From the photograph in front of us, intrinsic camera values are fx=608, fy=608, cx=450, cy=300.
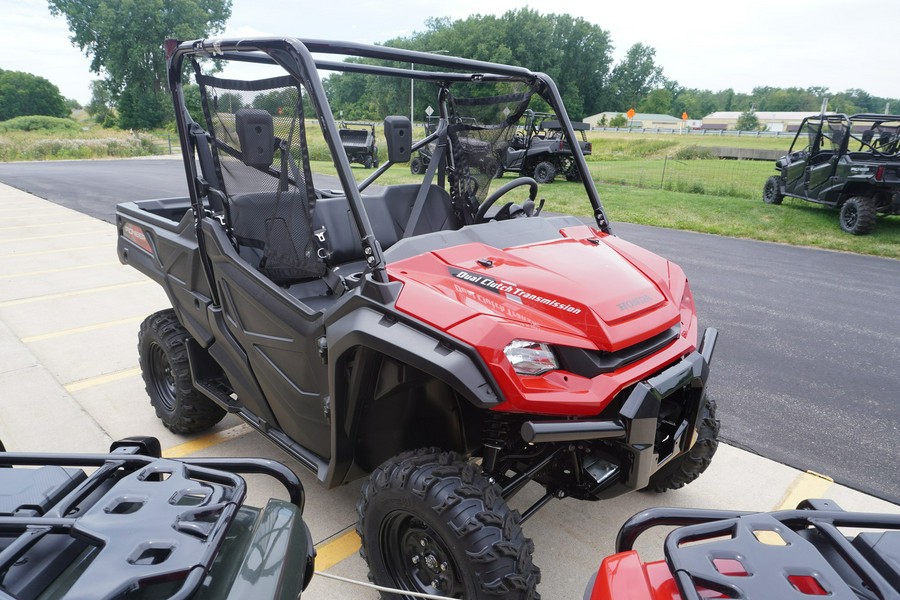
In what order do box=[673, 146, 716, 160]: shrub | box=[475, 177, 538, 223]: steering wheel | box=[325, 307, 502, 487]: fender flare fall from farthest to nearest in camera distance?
box=[673, 146, 716, 160]: shrub
box=[475, 177, 538, 223]: steering wheel
box=[325, 307, 502, 487]: fender flare

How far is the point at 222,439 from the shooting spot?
360 centimetres

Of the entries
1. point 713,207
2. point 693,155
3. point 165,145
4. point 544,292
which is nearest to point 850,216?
point 713,207

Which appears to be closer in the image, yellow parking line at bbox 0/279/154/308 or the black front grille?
the black front grille

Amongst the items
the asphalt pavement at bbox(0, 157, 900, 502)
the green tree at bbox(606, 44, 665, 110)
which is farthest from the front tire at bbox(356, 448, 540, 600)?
the green tree at bbox(606, 44, 665, 110)

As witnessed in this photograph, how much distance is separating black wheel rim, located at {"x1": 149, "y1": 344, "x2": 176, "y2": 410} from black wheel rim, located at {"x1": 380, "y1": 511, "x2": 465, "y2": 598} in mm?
2079

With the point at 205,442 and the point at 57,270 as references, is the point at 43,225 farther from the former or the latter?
the point at 205,442

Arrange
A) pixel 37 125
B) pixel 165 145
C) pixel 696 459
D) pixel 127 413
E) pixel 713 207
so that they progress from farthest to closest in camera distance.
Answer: pixel 37 125
pixel 165 145
pixel 713 207
pixel 127 413
pixel 696 459

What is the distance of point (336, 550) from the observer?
2.62 m

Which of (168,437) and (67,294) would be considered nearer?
(168,437)

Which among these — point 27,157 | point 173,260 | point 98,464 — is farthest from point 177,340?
point 27,157

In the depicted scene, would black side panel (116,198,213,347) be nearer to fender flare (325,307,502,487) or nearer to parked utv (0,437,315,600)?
fender flare (325,307,502,487)

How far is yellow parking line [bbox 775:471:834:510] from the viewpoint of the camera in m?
3.00

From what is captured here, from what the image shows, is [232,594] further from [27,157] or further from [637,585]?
[27,157]

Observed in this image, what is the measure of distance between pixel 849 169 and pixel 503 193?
993 centimetres
